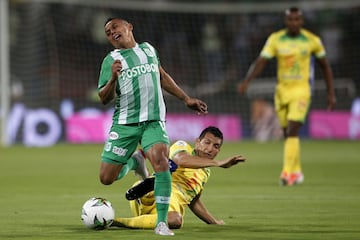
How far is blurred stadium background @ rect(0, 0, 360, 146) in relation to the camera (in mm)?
24969

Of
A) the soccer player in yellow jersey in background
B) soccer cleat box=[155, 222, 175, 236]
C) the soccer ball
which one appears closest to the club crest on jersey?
the soccer ball

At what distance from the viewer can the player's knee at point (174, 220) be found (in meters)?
8.42

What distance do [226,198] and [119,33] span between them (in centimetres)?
402

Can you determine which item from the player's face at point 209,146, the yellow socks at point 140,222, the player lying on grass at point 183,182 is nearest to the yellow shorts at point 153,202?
the player lying on grass at point 183,182

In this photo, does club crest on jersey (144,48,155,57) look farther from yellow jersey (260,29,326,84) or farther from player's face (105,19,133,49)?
yellow jersey (260,29,326,84)

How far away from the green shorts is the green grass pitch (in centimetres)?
65

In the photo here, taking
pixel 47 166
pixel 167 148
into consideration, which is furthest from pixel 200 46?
pixel 167 148

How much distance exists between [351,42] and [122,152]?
72.4 feet

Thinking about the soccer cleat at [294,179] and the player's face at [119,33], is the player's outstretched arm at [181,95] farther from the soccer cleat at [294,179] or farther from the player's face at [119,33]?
the soccer cleat at [294,179]

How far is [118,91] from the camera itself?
8414 millimetres

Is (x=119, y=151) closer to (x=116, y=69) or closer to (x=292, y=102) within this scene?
(x=116, y=69)

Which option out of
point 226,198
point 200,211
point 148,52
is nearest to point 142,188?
point 200,211

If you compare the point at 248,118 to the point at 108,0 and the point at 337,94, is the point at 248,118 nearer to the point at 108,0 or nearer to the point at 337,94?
the point at 337,94

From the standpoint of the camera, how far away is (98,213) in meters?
8.41
